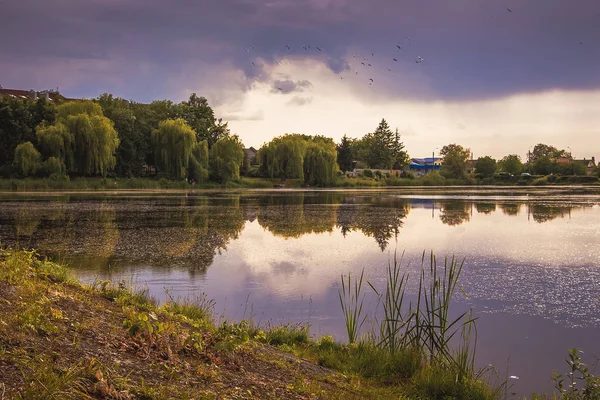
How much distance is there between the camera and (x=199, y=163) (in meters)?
63.8

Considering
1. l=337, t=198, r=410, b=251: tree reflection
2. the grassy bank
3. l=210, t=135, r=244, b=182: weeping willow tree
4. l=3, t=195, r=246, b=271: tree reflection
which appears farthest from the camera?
l=210, t=135, r=244, b=182: weeping willow tree

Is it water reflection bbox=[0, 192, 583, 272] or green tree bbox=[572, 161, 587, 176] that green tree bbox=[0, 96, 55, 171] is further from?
green tree bbox=[572, 161, 587, 176]

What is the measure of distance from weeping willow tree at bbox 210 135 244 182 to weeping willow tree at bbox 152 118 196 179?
5.40 meters

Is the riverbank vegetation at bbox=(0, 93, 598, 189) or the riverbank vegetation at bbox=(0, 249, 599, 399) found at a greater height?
the riverbank vegetation at bbox=(0, 93, 598, 189)

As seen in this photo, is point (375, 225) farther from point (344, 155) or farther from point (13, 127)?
point (344, 155)

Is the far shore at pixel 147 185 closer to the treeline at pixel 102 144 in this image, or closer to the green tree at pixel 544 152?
the treeline at pixel 102 144

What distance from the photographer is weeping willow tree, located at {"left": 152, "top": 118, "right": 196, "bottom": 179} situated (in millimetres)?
61562

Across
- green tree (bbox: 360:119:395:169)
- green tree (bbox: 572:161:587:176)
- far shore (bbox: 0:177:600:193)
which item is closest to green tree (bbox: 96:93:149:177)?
far shore (bbox: 0:177:600:193)

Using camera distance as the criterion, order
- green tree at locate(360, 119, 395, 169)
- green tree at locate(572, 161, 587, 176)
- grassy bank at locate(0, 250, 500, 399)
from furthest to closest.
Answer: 1. green tree at locate(360, 119, 395, 169)
2. green tree at locate(572, 161, 587, 176)
3. grassy bank at locate(0, 250, 500, 399)

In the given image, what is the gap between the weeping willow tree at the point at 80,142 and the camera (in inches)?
2014

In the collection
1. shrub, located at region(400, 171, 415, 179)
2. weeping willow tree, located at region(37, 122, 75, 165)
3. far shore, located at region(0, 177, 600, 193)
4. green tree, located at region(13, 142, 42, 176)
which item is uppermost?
weeping willow tree, located at region(37, 122, 75, 165)

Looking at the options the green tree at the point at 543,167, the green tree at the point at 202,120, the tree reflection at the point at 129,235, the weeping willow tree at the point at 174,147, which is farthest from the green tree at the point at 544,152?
the tree reflection at the point at 129,235

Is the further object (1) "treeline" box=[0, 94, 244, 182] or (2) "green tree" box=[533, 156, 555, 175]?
(2) "green tree" box=[533, 156, 555, 175]

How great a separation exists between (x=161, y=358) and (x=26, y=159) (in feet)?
167
